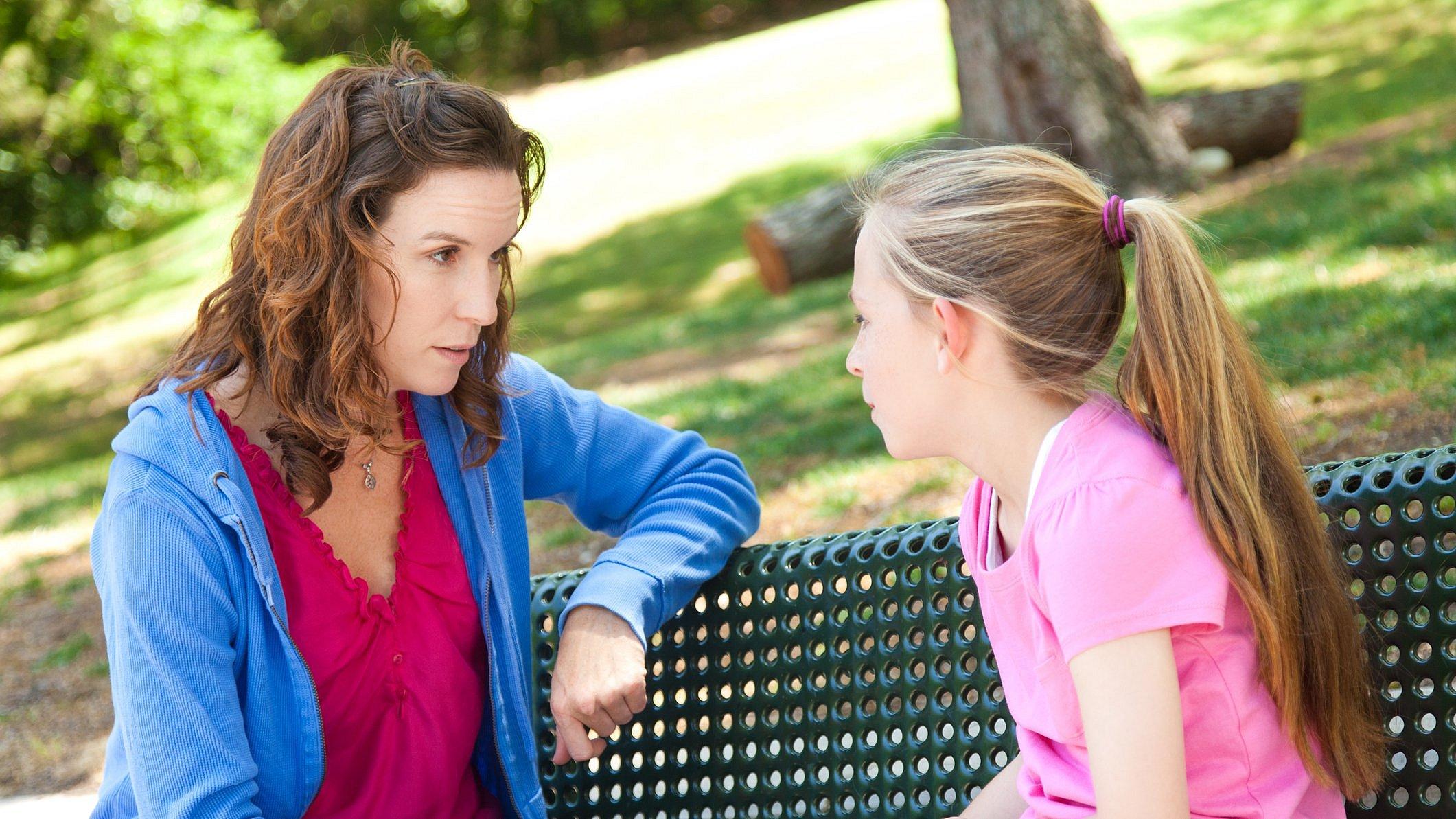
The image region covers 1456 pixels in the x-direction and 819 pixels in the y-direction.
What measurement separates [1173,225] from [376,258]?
1.13 meters

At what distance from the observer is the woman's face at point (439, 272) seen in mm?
1927

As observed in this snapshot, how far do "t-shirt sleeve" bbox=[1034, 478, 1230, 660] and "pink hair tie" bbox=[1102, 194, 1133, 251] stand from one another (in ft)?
1.14

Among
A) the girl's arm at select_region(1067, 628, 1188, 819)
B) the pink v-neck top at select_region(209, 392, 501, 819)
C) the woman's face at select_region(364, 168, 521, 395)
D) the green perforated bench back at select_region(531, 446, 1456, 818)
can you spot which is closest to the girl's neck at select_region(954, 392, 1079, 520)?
the green perforated bench back at select_region(531, 446, 1456, 818)

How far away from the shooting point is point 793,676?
2051 mm

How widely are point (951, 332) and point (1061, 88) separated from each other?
7.17 meters

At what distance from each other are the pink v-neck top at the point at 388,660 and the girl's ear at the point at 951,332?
0.90 m

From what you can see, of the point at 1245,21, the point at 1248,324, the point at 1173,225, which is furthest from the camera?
the point at 1245,21

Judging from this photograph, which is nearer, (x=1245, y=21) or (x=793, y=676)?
(x=793, y=676)

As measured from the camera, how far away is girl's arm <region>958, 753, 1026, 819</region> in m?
1.81

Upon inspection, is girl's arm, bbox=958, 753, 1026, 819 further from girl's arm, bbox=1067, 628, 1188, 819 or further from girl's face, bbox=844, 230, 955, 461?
girl's face, bbox=844, 230, 955, 461

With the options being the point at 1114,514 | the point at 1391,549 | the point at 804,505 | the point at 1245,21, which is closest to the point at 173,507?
the point at 1114,514

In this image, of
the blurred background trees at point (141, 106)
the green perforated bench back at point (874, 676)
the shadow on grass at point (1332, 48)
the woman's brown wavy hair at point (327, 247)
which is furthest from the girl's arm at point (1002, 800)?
the blurred background trees at point (141, 106)

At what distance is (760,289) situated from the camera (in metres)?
10.7

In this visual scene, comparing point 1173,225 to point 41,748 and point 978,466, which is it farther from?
point 41,748
